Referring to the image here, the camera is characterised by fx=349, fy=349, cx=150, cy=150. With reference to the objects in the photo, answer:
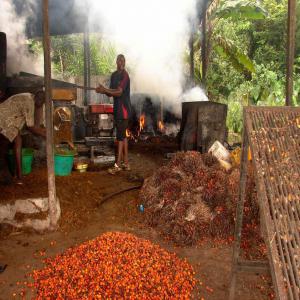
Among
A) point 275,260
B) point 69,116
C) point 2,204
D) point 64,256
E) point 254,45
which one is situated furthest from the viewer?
point 254,45

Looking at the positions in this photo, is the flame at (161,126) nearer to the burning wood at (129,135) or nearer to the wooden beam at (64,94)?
the burning wood at (129,135)

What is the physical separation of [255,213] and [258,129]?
2.79 metres

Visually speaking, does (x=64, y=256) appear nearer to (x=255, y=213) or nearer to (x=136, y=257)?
(x=136, y=257)

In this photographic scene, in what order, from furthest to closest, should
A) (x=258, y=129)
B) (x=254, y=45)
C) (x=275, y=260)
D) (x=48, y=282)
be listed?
1. (x=254, y=45)
2. (x=48, y=282)
3. (x=258, y=129)
4. (x=275, y=260)

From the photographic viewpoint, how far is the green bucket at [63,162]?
661 centimetres

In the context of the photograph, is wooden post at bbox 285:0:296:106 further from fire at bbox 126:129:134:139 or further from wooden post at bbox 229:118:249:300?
fire at bbox 126:129:134:139

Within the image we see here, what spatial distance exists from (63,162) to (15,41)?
6833 mm

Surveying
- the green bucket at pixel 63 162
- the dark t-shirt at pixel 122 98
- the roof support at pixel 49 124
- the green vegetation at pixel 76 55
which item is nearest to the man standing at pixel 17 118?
the green bucket at pixel 63 162

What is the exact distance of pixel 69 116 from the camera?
26.3ft

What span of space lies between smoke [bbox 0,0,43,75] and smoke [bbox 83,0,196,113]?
2.18 metres

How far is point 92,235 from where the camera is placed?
5.02 meters

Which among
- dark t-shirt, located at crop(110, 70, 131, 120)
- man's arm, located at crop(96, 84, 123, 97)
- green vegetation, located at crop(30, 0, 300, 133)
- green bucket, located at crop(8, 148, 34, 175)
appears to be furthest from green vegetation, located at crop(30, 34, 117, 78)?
green bucket, located at crop(8, 148, 34, 175)

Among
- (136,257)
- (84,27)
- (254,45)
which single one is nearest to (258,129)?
(136,257)

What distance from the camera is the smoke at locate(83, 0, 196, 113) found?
10961mm
